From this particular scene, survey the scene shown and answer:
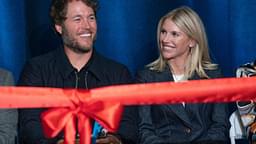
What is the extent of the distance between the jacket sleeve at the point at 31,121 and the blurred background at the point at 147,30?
0.38 metres

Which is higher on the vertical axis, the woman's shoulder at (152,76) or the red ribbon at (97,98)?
the red ribbon at (97,98)

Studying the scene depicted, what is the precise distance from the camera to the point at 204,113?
2277mm

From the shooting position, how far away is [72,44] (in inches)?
89.4

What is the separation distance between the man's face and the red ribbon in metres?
0.82

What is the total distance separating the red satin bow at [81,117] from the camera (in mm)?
1398

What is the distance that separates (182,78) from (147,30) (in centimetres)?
41

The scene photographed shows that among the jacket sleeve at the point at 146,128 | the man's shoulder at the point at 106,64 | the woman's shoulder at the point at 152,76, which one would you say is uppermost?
the man's shoulder at the point at 106,64

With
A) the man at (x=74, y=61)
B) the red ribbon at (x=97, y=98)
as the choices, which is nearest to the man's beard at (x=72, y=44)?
the man at (x=74, y=61)

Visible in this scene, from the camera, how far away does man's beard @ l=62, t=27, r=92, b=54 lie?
2.26m

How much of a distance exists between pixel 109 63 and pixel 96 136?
0.65 meters

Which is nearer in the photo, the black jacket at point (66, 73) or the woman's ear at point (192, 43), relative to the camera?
the black jacket at point (66, 73)

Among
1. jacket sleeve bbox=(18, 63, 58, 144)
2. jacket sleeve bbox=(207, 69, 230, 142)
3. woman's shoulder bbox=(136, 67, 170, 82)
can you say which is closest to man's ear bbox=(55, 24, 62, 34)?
jacket sleeve bbox=(18, 63, 58, 144)

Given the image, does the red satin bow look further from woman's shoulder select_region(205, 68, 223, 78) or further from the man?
woman's shoulder select_region(205, 68, 223, 78)

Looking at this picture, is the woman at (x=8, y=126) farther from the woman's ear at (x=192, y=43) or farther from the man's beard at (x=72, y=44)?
the woman's ear at (x=192, y=43)
